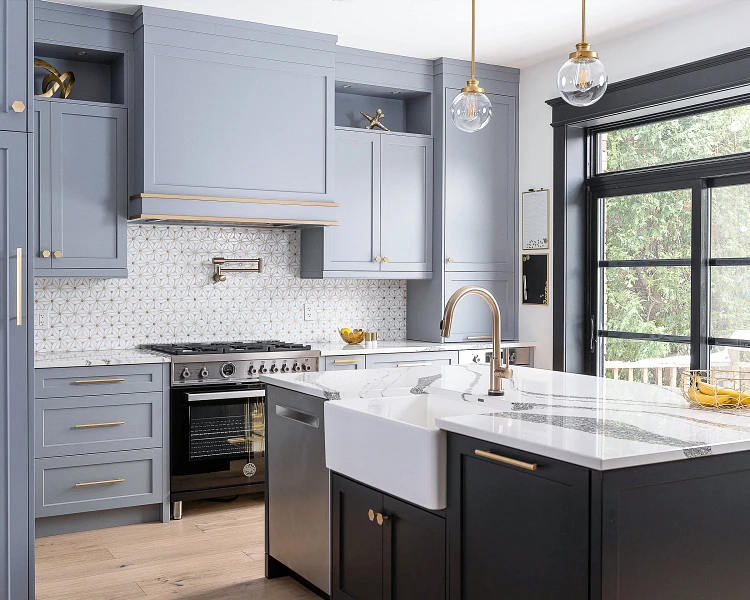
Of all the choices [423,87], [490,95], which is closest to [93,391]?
[423,87]

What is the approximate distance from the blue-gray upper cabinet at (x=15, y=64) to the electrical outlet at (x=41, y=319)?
1835 mm

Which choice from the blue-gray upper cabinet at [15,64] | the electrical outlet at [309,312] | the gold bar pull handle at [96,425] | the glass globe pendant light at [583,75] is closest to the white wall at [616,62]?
the electrical outlet at [309,312]

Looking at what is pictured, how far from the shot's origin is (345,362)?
4859 mm

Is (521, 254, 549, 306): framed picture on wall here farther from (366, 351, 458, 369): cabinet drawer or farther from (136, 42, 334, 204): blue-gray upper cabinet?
(136, 42, 334, 204): blue-gray upper cabinet

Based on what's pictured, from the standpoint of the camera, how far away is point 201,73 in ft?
14.8

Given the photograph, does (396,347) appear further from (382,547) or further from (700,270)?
(382,547)

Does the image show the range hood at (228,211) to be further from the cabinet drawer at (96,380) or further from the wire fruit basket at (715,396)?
the wire fruit basket at (715,396)

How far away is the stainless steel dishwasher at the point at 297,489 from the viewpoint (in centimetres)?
306

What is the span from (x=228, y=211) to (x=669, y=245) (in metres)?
2.51

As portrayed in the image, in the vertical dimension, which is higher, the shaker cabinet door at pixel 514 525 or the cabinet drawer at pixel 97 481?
the shaker cabinet door at pixel 514 525

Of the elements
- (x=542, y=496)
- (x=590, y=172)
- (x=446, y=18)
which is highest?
(x=446, y=18)

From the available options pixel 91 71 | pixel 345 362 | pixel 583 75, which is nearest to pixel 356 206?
pixel 345 362

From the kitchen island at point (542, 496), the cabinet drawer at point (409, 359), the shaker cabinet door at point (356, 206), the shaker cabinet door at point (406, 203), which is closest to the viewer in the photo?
the kitchen island at point (542, 496)

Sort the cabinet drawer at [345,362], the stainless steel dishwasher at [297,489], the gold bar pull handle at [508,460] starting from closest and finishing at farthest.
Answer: the gold bar pull handle at [508,460], the stainless steel dishwasher at [297,489], the cabinet drawer at [345,362]
